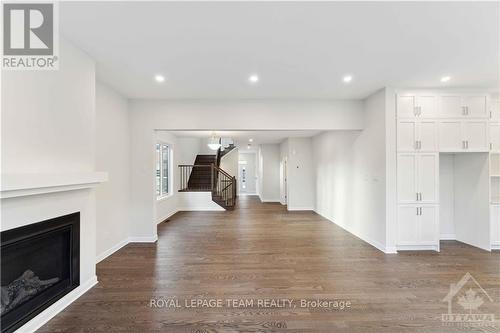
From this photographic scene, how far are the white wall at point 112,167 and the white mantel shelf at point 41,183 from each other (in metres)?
1.20

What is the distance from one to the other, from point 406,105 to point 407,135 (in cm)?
53

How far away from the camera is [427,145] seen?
3982mm

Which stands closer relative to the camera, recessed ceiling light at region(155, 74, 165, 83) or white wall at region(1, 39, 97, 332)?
white wall at region(1, 39, 97, 332)

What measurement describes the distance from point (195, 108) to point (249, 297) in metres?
3.49

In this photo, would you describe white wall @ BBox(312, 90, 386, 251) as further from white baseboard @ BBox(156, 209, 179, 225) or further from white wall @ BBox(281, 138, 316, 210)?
white baseboard @ BBox(156, 209, 179, 225)

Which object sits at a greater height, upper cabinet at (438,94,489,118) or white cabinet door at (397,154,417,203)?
upper cabinet at (438,94,489,118)

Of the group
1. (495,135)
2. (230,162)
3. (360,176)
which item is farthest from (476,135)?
(230,162)

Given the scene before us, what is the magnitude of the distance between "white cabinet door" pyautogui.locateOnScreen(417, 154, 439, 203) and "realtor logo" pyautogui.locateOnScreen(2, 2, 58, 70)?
5331mm

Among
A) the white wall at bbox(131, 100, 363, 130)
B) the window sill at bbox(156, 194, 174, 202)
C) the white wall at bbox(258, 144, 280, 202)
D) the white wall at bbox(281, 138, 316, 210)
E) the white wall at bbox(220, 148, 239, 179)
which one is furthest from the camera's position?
the white wall at bbox(220, 148, 239, 179)

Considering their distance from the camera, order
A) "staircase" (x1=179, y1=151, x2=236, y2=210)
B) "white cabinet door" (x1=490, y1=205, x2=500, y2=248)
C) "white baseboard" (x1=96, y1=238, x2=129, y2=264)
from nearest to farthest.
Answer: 1. "white baseboard" (x1=96, y1=238, x2=129, y2=264)
2. "white cabinet door" (x1=490, y1=205, x2=500, y2=248)
3. "staircase" (x1=179, y1=151, x2=236, y2=210)

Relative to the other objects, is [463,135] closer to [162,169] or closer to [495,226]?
[495,226]

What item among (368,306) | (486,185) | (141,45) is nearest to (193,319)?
(368,306)

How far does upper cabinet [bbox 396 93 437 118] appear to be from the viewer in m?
3.98

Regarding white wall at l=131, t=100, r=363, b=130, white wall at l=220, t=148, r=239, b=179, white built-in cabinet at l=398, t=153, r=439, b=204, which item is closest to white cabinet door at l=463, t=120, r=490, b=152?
white built-in cabinet at l=398, t=153, r=439, b=204
